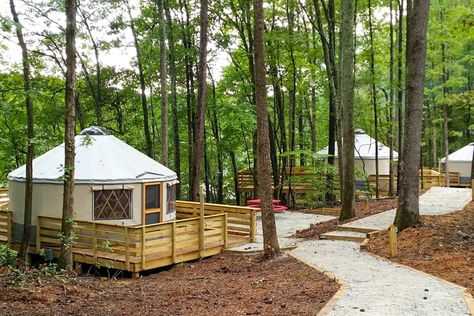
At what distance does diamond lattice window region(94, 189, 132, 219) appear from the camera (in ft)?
34.6

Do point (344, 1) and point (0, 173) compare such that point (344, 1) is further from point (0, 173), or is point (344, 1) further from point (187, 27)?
point (0, 173)

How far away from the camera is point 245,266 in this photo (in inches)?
324

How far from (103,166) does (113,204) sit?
983 millimetres

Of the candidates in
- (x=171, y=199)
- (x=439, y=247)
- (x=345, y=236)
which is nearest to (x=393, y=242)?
(x=439, y=247)

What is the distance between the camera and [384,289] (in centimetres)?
545

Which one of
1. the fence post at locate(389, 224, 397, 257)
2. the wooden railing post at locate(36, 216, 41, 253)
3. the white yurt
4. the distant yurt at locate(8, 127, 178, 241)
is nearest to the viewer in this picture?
the fence post at locate(389, 224, 397, 257)

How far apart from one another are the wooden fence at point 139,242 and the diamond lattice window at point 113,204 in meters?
0.97

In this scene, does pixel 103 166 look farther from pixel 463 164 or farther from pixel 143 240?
pixel 463 164

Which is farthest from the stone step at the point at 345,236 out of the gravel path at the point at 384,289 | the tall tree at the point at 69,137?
the tall tree at the point at 69,137

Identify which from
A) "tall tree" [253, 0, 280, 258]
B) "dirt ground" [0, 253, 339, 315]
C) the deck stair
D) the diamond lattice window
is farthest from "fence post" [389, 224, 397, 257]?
the diamond lattice window

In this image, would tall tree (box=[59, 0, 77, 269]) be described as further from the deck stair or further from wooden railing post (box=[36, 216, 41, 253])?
the deck stair

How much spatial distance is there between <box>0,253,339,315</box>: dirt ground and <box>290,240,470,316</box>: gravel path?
0.92 feet

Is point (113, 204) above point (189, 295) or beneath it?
above

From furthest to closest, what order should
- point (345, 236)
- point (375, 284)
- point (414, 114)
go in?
point (345, 236) → point (414, 114) → point (375, 284)
